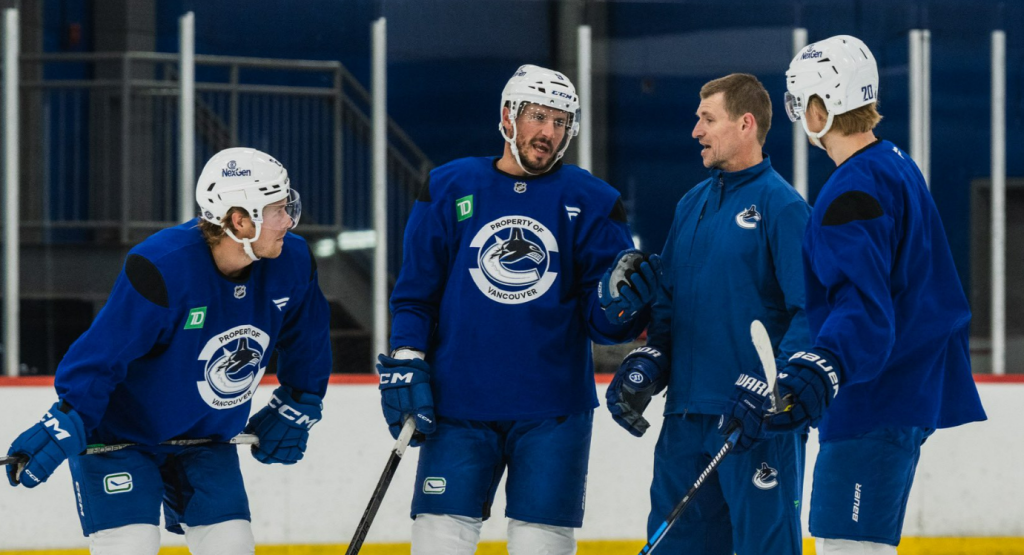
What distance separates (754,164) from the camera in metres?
2.68

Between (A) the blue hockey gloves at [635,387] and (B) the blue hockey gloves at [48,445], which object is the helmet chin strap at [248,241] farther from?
(A) the blue hockey gloves at [635,387]

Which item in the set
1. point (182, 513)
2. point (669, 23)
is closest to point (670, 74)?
point (669, 23)

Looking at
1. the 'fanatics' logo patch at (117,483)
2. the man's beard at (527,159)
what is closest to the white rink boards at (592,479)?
the 'fanatics' logo patch at (117,483)

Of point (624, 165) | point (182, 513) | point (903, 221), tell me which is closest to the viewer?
point (903, 221)

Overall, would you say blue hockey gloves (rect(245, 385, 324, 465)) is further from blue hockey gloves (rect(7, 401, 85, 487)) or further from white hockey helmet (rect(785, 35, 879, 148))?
white hockey helmet (rect(785, 35, 879, 148))

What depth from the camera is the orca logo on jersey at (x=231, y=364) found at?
8.52 ft

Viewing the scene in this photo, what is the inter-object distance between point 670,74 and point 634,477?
1410mm

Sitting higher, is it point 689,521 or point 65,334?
point 65,334

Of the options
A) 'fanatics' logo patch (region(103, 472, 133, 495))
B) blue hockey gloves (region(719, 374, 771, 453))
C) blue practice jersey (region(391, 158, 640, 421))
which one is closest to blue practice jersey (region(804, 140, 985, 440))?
blue hockey gloves (region(719, 374, 771, 453))

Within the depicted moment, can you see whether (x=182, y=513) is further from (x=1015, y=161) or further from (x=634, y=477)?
(x=1015, y=161)

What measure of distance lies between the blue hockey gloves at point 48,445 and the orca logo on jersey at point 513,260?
818mm

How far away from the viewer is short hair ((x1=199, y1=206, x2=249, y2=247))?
259cm

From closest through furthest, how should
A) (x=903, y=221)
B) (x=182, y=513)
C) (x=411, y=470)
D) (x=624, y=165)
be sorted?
(x=903, y=221) < (x=182, y=513) < (x=411, y=470) < (x=624, y=165)

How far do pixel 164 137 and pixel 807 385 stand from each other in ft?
9.02
